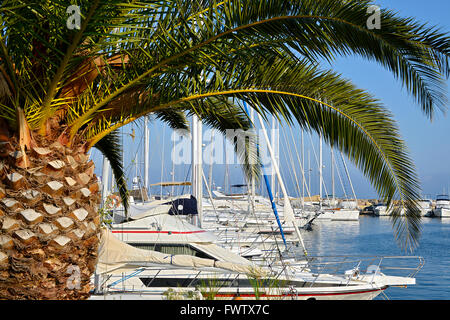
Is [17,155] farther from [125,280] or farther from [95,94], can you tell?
[125,280]

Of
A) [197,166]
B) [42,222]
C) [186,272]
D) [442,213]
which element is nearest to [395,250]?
[197,166]

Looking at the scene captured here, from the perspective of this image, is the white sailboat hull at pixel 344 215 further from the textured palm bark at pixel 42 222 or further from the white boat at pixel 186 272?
the textured palm bark at pixel 42 222

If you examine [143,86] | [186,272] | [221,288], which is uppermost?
[143,86]

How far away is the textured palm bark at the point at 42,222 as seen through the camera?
4.12 metres

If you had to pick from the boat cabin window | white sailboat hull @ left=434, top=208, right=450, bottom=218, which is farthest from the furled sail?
white sailboat hull @ left=434, top=208, right=450, bottom=218

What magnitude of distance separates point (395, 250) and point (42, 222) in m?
28.9

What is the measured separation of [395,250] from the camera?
97.0 feet

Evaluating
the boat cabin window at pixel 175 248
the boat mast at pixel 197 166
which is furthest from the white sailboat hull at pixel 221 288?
the boat mast at pixel 197 166

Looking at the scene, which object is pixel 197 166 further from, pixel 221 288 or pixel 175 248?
pixel 221 288

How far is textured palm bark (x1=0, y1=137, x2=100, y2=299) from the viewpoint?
4.12m

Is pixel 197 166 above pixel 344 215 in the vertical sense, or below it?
above

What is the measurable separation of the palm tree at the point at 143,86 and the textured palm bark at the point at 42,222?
1 centimetres

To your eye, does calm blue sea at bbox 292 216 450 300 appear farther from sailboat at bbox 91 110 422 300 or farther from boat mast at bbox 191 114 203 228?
boat mast at bbox 191 114 203 228

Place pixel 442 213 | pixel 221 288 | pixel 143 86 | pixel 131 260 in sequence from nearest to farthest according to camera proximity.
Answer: pixel 143 86
pixel 131 260
pixel 221 288
pixel 442 213
